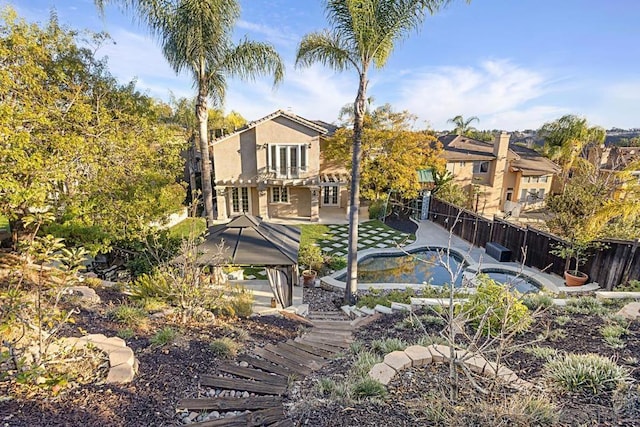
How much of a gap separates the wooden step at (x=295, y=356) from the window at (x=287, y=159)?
56.5ft

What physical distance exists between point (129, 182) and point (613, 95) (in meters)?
20.4

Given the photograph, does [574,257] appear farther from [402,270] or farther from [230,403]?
[230,403]

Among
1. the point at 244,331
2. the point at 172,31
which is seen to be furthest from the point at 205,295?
the point at 172,31

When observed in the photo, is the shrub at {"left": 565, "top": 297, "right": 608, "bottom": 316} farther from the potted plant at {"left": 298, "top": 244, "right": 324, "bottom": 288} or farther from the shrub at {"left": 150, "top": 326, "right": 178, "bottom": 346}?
the shrub at {"left": 150, "top": 326, "right": 178, "bottom": 346}

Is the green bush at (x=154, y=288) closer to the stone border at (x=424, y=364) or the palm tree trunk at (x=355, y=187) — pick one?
the stone border at (x=424, y=364)

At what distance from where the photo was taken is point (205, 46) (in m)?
11.8

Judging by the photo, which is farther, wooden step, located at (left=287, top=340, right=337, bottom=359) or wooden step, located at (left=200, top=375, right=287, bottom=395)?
wooden step, located at (left=287, top=340, right=337, bottom=359)

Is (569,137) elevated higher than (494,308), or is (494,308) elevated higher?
(569,137)

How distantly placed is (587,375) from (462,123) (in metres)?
48.2

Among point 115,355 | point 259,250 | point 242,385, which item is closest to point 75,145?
point 259,250

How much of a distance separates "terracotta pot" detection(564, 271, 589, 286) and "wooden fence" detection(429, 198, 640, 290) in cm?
39

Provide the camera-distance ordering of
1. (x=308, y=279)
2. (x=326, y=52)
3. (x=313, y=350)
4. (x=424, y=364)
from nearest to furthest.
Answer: (x=424, y=364), (x=313, y=350), (x=326, y=52), (x=308, y=279)

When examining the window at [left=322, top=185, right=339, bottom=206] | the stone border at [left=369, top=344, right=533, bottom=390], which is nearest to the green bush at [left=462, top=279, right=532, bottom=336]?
the stone border at [left=369, top=344, right=533, bottom=390]

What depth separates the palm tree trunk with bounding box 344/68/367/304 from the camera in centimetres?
1015
